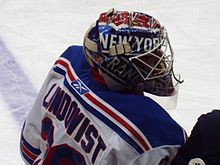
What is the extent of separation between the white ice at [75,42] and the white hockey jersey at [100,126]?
33.6 inches

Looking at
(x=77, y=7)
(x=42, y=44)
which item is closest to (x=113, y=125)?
(x=42, y=44)

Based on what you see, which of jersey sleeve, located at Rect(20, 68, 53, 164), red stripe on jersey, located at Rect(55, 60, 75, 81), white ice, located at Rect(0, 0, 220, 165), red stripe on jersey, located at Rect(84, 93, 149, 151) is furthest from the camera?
white ice, located at Rect(0, 0, 220, 165)

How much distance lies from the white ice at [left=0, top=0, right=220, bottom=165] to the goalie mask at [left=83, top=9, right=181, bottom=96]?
0.98 metres

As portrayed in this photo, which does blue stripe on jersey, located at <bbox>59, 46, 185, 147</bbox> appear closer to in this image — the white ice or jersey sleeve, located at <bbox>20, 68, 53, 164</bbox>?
jersey sleeve, located at <bbox>20, 68, 53, 164</bbox>

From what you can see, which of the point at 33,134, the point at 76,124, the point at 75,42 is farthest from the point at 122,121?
the point at 75,42

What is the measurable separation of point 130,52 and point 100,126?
0.14m

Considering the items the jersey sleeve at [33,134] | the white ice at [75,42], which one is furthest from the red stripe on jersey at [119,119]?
the white ice at [75,42]

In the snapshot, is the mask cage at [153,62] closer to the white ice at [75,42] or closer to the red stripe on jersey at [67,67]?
the red stripe on jersey at [67,67]

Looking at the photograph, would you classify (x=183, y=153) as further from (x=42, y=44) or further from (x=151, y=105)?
(x=42, y=44)

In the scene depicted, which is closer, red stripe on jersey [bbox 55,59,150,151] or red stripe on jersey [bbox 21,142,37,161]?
red stripe on jersey [bbox 55,59,150,151]

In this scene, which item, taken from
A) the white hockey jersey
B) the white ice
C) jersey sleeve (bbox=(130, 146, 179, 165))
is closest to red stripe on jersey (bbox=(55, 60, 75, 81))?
the white hockey jersey

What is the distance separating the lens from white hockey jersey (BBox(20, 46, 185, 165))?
101 cm

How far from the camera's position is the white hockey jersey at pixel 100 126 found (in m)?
1.01

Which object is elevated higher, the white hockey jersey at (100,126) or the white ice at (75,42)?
the white hockey jersey at (100,126)
